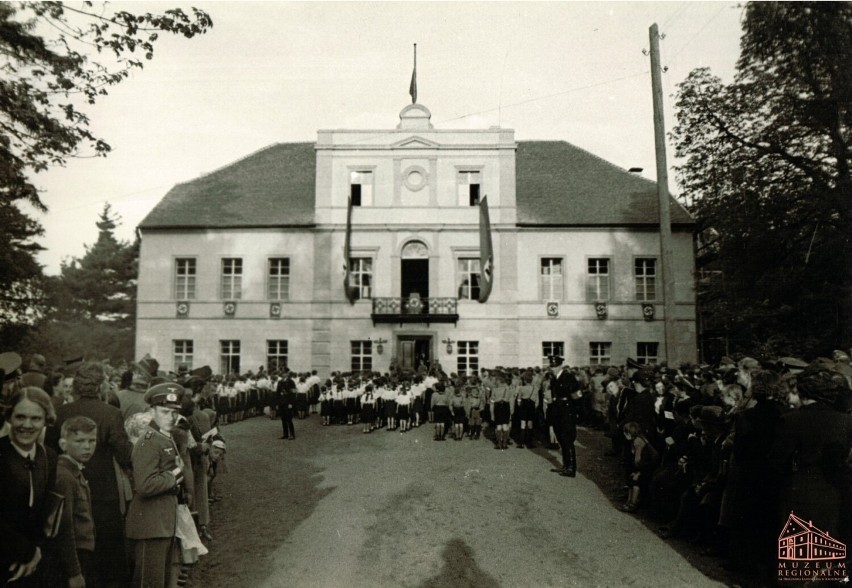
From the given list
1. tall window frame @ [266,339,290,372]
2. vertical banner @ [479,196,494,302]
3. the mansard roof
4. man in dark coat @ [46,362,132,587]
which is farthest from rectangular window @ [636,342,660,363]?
man in dark coat @ [46,362,132,587]

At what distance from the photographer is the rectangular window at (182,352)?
A: 2670cm

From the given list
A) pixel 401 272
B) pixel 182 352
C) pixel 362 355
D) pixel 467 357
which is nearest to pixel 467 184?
pixel 401 272

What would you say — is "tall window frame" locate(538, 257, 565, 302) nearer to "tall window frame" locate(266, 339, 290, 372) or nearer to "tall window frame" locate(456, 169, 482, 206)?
"tall window frame" locate(456, 169, 482, 206)

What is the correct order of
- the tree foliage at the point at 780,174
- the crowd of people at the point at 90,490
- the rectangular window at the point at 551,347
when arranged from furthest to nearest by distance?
the rectangular window at the point at 551,347 < the tree foliage at the point at 780,174 < the crowd of people at the point at 90,490

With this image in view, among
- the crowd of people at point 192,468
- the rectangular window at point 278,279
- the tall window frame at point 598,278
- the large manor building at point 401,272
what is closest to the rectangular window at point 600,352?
the large manor building at point 401,272

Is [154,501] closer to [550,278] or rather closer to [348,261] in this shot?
[348,261]

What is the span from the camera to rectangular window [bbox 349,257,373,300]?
1046 inches

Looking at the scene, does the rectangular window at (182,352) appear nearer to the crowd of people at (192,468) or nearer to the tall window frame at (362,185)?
the tall window frame at (362,185)

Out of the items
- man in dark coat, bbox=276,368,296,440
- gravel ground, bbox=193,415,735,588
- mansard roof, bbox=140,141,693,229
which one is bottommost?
gravel ground, bbox=193,415,735,588

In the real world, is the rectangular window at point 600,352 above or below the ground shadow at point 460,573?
above

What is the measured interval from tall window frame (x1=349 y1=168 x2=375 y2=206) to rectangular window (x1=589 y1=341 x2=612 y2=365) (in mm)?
12321

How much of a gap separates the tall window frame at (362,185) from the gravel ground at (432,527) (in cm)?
1646

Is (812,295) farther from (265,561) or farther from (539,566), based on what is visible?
(265,561)

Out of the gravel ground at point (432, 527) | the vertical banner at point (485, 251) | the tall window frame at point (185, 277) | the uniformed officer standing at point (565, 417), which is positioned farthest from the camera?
the tall window frame at point (185, 277)
